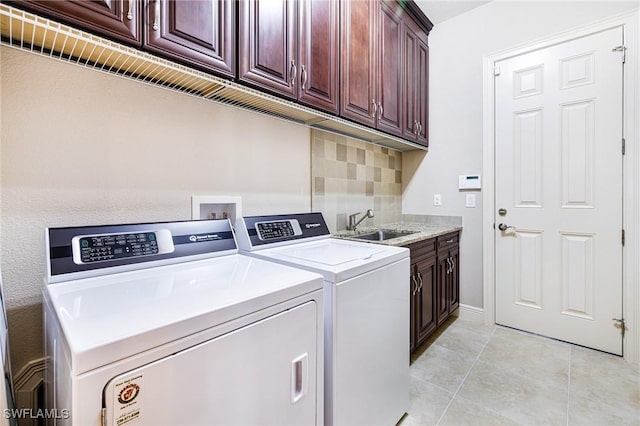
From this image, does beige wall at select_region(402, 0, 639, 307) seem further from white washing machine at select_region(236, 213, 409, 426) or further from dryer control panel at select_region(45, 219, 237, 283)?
dryer control panel at select_region(45, 219, 237, 283)

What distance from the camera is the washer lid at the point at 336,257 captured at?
1106 mm

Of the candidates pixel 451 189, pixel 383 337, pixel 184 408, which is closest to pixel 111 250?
pixel 184 408

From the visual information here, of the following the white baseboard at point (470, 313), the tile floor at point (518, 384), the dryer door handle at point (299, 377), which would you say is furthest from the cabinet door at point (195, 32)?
the white baseboard at point (470, 313)

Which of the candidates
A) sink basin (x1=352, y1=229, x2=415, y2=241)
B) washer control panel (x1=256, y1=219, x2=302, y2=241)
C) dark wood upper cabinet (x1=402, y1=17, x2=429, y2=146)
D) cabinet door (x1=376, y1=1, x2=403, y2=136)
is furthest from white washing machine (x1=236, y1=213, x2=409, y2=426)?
dark wood upper cabinet (x1=402, y1=17, x2=429, y2=146)

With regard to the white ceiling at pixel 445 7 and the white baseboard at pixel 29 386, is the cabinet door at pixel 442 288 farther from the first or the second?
the white baseboard at pixel 29 386

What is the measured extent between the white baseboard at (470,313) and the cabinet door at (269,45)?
2.43 metres

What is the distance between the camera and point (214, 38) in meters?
1.17

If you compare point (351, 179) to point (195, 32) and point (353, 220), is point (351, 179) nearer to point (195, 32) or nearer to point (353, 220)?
point (353, 220)

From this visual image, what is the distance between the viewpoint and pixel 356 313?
115 cm

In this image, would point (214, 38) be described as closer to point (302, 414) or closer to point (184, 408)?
point (184, 408)

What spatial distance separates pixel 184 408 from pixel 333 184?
1770 millimetres

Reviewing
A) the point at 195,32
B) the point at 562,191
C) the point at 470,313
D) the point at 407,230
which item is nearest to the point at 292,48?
the point at 195,32

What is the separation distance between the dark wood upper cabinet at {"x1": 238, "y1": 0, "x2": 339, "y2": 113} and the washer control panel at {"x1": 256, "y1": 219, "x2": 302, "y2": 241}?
0.67 metres

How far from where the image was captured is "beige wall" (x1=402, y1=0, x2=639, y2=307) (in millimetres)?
2410
